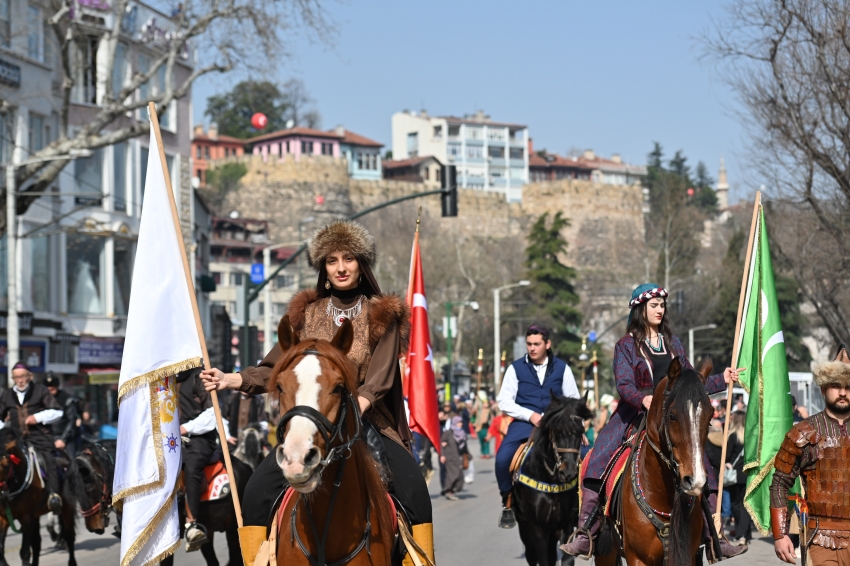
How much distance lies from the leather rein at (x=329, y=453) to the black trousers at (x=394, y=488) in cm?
59

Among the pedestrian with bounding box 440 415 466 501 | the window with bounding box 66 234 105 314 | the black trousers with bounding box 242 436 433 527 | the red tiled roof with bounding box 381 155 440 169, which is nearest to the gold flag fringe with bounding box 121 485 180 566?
the black trousers with bounding box 242 436 433 527

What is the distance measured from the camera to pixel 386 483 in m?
6.99

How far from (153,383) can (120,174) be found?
36.2 m

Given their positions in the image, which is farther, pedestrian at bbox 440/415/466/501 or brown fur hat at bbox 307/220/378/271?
pedestrian at bbox 440/415/466/501

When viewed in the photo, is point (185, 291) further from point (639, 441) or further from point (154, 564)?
point (639, 441)

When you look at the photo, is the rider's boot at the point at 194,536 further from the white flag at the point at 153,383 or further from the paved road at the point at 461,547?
the white flag at the point at 153,383

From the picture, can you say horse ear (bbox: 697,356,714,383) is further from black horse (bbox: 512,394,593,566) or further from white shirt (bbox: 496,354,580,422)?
white shirt (bbox: 496,354,580,422)

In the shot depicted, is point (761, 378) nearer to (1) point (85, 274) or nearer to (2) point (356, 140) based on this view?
(1) point (85, 274)

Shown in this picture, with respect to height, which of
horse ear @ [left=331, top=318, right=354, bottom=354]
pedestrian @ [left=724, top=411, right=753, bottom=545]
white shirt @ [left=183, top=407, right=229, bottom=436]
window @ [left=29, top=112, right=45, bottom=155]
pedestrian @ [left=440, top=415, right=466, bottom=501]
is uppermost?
window @ [left=29, top=112, right=45, bottom=155]

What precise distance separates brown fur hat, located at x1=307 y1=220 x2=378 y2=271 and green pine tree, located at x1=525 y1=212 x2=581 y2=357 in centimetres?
7732

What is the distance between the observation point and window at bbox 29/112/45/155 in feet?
120

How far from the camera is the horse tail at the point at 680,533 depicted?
7.97 metres

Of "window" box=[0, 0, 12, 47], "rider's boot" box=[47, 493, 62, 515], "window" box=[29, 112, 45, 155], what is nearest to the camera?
"rider's boot" box=[47, 493, 62, 515]

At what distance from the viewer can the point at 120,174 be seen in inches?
1694
